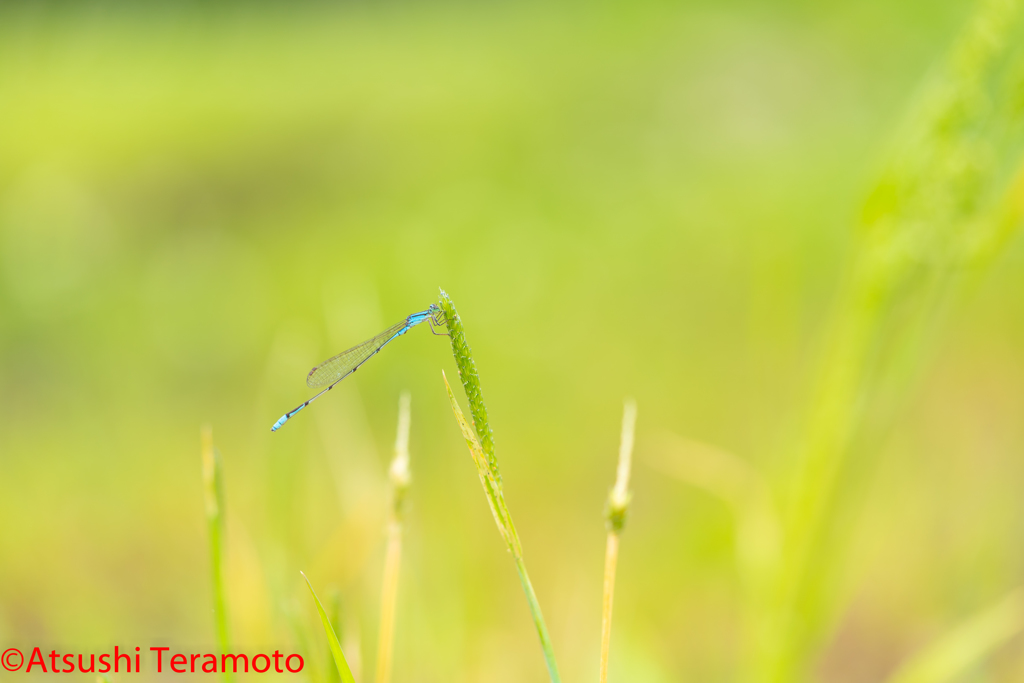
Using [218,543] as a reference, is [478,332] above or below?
above

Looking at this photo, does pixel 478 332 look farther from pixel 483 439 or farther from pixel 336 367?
pixel 483 439

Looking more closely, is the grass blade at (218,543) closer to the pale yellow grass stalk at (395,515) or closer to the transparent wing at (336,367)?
the pale yellow grass stalk at (395,515)

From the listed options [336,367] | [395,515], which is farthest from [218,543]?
[336,367]

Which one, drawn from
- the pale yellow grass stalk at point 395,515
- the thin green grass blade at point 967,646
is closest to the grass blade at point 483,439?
the pale yellow grass stalk at point 395,515

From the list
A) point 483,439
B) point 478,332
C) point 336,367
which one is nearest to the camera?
point 483,439

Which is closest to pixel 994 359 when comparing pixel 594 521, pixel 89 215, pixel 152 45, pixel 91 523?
pixel 594 521

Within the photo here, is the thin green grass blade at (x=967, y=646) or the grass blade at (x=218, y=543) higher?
the grass blade at (x=218, y=543)

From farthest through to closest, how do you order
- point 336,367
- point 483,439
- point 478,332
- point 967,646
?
1. point 478,332
2. point 336,367
3. point 967,646
4. point 483,439

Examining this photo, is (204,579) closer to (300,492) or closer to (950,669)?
(300,492)
